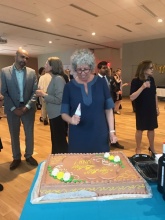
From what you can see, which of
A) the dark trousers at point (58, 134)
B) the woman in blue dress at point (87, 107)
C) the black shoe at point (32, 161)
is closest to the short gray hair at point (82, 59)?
the woman in blue dress at point (87, 107)

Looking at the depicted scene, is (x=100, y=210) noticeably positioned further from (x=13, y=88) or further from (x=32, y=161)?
(x=32, y=161)

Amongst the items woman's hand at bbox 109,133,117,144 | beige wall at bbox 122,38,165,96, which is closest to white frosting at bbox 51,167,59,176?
woman's hand at bbox 109,133,117,144

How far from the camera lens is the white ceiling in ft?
17.8

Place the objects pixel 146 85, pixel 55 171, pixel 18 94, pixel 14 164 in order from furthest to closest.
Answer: pixel 14 164 → pixel 18 94 → pixel 146 85 → pixel 55 171

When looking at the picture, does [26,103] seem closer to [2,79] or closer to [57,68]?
[2,79]

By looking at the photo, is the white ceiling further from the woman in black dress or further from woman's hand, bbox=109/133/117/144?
woman's hand, bbox=109/133/117/144

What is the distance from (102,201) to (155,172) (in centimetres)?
34

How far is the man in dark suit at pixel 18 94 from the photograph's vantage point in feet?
8.29

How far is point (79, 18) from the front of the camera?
6.73 meters

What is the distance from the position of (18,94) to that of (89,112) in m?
1.39

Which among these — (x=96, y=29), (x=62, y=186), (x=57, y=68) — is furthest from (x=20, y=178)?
(x=96, y=29)

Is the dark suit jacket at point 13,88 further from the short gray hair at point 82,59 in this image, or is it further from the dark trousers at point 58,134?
the short gray hair at point 82,59

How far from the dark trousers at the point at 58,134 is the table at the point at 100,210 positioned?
1.75 meters

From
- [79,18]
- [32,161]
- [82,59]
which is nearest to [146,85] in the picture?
[82,59]
